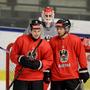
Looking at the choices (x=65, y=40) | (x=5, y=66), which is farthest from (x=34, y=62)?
(x=5, y=66)

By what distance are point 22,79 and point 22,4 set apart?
7.34ft

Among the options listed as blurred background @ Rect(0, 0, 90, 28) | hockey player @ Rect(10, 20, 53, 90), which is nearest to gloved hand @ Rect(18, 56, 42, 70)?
hockey player @ Rect(10, 20, 53, 90)

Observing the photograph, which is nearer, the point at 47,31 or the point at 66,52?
the point at 66,52

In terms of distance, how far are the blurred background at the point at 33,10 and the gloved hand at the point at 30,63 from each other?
209 centimetres

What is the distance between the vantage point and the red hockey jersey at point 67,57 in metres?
5.42

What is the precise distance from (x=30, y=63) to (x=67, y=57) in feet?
1.54

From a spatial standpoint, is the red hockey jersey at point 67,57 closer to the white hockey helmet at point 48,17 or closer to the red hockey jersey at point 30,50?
the red hockey jersey at point 30,50

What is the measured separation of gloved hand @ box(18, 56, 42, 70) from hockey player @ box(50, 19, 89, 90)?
1.05ft

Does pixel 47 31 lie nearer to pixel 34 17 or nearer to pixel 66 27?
pixel 66 27

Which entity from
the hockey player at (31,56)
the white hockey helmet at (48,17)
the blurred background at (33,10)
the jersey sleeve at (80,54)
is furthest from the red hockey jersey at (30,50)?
the blurred background at (33,10)

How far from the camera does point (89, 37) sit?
6.97 meters

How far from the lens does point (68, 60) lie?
5434 millimetres

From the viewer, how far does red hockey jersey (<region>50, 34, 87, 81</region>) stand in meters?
5.42

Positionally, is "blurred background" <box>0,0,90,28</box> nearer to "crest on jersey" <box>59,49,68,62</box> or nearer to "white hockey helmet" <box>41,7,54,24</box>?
"white hockey helmet" <box>41,7,54,24</box>
